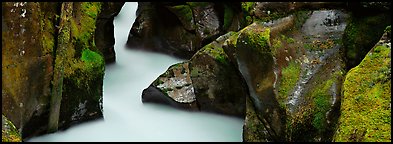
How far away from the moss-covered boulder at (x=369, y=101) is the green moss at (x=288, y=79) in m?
1.17

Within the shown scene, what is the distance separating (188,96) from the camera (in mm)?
9672

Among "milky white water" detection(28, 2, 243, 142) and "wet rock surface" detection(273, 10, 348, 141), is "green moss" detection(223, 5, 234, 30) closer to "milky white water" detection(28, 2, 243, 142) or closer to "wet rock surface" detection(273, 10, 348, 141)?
"milky white water" detection(28, 2, 243, 142)

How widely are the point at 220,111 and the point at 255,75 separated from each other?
2.01 metres

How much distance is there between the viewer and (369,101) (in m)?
5.63

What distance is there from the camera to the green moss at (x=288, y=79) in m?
7.23

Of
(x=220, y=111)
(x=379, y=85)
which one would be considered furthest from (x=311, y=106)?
(x=220, y=111)

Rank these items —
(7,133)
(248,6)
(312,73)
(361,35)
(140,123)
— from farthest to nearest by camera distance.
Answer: (140,123) < (248,6) < (361,35) < (312,73) < (7,133)

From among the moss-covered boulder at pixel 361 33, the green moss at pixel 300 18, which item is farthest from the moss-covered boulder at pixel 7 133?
the moss-covered boulder at pixel 361 33

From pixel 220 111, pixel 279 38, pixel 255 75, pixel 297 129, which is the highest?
pixel 279 38

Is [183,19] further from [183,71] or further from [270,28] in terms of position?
[270,28]

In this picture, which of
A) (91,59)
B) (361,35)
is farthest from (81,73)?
(361,35)

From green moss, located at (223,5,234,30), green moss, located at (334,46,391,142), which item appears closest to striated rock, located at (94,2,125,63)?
green moss, located at (223,5,234,30)

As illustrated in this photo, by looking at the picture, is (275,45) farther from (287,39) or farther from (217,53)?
(217,53)

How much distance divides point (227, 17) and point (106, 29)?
2.79m
